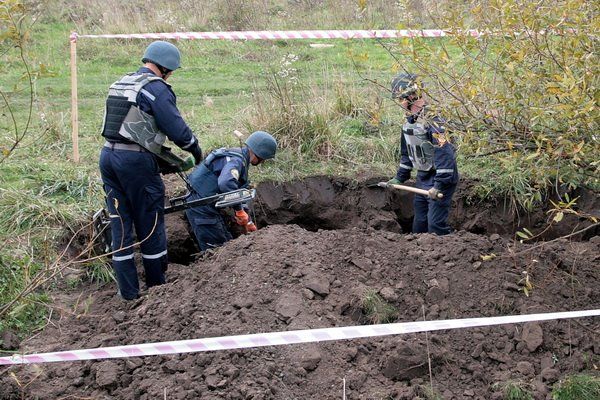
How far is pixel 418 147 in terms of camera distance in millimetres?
7613

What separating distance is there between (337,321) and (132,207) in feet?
7.38

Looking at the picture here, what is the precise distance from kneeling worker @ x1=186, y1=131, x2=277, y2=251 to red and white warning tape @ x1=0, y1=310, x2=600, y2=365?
270 cm

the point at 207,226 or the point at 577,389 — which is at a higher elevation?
the point at 207,226

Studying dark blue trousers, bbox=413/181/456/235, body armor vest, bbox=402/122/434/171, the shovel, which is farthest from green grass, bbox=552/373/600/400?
body armor vest, bbox=402/122/434/171

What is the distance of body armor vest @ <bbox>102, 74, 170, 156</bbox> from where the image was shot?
625 cm

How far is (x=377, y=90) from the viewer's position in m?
9.86

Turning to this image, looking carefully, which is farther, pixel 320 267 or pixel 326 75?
pixel 326 75

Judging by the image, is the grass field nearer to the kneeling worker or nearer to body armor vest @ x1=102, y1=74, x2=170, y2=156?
body armor vest @ x1=102, y1=74, x2=170, y2=156

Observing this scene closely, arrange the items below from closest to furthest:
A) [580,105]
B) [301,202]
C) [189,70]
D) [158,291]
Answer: [580,105] → [158,291] → [301,202] → [189,70]

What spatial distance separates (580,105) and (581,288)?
2208 millimetres

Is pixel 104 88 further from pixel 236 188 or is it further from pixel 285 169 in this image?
pixel 236 188

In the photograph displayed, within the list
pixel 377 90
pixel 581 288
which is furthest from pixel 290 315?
pixel 377 90

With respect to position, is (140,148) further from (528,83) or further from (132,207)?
(528,83)

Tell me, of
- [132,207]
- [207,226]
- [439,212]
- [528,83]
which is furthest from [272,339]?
[439,212]
